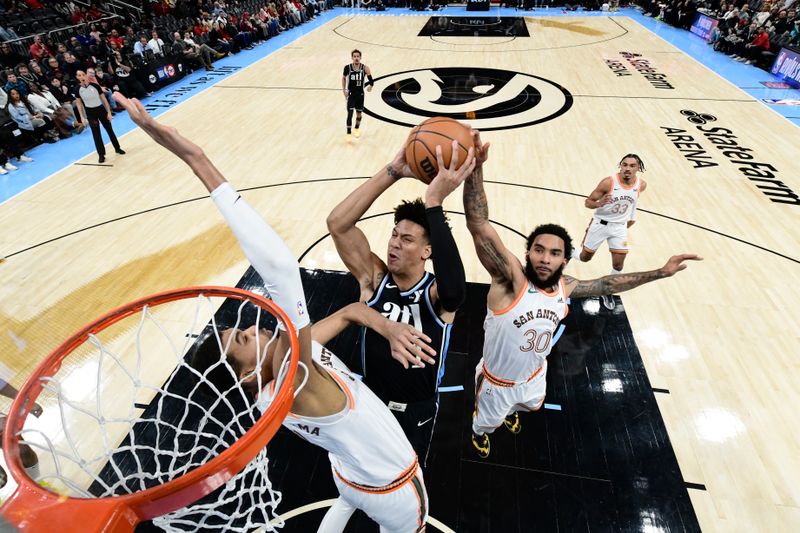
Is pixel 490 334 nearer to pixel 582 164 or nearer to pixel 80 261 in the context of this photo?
pixel 80 261

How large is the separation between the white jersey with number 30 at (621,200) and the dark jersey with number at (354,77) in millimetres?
5250

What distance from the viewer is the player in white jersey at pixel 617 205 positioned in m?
4.67

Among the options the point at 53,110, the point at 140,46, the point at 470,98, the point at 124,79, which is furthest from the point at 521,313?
the point at 140,46

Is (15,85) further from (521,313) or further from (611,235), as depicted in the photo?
(611,235)

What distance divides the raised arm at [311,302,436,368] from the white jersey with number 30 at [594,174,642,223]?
3369 millimetres

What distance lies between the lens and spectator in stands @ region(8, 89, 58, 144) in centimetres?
823

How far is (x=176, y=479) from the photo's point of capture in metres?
1.26

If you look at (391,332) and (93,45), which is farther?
(93,45)

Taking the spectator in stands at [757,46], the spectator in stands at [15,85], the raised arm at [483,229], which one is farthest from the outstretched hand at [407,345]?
the spectator in stands at [757,46]

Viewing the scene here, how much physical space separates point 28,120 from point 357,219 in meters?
9.36

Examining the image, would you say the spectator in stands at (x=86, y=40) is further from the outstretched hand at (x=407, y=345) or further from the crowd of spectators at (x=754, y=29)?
the crowd of spectators at (x=754, y=29)

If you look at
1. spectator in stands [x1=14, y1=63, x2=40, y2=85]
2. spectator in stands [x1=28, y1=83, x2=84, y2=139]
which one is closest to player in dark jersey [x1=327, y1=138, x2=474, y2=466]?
spectator in stands [x1=28, y1=83, x2=84, y2=139]

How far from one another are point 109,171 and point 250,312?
4.79 metres

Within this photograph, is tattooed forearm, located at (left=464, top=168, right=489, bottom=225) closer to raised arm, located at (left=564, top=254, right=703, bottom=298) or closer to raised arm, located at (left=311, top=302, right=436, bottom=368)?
raised arm, located at (left=311, top=302, right=436, bottom=368)
